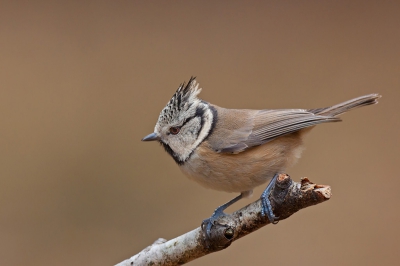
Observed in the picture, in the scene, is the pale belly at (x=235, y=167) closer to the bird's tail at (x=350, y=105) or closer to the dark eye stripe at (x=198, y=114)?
the dark eye stripe at (x=198, y=114)

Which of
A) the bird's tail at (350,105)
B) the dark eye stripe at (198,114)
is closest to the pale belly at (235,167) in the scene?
the dark eye stripe at (198,114)

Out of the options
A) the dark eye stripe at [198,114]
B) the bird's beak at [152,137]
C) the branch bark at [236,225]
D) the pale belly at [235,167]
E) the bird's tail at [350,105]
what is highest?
the dark eye stripe at [198,114]

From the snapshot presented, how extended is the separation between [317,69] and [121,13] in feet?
5.12

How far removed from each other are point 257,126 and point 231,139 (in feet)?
0.53

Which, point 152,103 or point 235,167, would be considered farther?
point 152,103

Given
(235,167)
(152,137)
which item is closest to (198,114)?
(152,137)

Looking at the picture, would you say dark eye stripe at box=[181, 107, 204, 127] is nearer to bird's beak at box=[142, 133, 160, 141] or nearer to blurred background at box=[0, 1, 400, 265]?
bird's beak at box=[142, 133, 160, 141]

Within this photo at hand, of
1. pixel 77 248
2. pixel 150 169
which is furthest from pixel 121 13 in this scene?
pixel 77 248

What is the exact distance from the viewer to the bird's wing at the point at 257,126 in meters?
2.02

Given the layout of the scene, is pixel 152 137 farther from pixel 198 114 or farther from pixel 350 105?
pixel 350 105

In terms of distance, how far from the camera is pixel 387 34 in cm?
335

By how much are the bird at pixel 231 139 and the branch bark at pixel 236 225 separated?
0.09m

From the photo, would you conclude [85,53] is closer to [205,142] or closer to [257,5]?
[257,5]

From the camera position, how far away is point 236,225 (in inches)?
68.4
